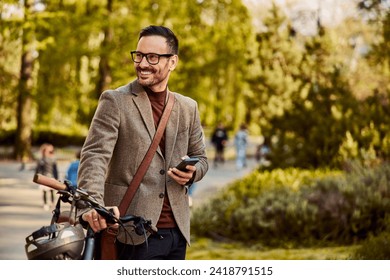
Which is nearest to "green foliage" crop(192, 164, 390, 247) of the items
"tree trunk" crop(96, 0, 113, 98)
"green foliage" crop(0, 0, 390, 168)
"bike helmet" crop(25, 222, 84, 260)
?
"green foliage" crop(0, 0, 390, 168)

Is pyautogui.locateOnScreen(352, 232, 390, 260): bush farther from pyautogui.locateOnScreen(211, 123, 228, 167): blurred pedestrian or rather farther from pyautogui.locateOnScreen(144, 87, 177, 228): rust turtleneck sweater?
pyautogui.locateOnScreen(211, 123, 228, 167): blurred pedestrian

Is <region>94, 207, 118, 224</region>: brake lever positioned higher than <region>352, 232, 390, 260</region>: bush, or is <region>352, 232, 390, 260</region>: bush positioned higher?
<region>94, 207, 118, 224</region>: brake lever

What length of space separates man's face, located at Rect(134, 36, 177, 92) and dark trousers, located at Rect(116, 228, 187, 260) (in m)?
0.64

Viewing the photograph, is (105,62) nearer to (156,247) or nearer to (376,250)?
(376,250)

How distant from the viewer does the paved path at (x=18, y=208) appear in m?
7.62

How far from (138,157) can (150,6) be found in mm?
10230

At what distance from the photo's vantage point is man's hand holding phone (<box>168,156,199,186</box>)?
3.42 metres

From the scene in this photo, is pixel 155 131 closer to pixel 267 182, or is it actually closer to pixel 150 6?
pixel 267 182

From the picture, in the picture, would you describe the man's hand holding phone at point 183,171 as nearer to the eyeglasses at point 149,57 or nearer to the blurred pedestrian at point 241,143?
the eyeglasses at point 149,57

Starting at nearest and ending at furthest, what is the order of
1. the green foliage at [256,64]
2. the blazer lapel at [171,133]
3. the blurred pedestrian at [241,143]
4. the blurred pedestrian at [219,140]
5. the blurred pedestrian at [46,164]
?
1. the blazer lapel at [171,133]
2. the blurred pedestrian at [46,164]
3. the green foliage at [256,64]
4. the blurred pedestrian at [241,143]
5. the blurred pedestrian at [219,140]

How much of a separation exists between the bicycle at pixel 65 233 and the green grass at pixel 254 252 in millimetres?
4639

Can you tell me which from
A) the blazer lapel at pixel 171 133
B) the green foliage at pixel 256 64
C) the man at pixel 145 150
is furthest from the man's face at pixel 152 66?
the green foliage at pixel 256 64
